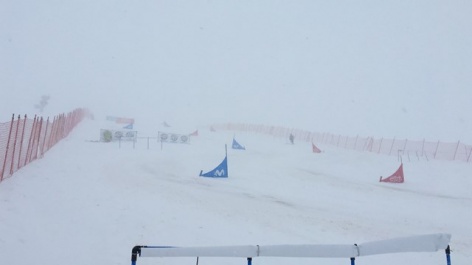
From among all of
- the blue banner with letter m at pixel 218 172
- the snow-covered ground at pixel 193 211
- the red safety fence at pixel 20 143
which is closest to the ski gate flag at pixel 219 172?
the blue banner with letter m at pixel 218 172

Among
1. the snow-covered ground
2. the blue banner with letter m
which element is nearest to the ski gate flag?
the blue banner with letter m

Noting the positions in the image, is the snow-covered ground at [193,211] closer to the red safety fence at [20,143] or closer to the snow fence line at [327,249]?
the red safety fence at [20,143]

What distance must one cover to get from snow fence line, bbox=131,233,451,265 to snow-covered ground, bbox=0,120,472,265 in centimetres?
433

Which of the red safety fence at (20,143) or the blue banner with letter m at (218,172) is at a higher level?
the red safety fence at (20,143)

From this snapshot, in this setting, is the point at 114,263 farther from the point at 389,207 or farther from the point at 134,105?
the point at 134,105

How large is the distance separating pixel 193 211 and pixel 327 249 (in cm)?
871

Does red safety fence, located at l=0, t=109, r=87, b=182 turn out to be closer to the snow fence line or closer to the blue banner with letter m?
the blue banner with letter m

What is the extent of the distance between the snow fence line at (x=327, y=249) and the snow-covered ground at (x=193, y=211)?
14.2 ft

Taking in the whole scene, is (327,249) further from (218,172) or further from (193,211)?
(218,172)

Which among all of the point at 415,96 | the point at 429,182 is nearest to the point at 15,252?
the point at 429,182

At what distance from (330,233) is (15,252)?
851 centimetres

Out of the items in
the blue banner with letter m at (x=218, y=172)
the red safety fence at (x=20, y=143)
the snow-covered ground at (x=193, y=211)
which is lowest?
the snow-covered ground at (x=193, y=211)

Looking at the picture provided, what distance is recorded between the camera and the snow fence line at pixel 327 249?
3.46 meters

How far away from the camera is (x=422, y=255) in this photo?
31.5 ft
